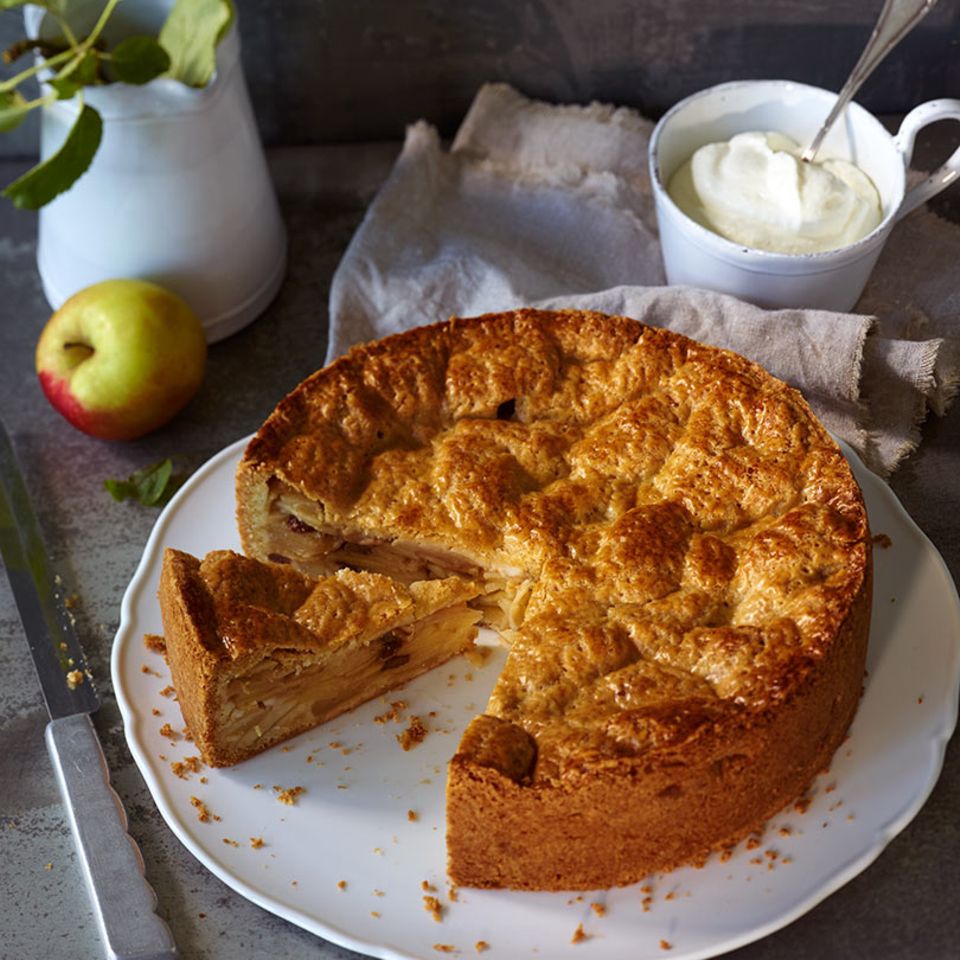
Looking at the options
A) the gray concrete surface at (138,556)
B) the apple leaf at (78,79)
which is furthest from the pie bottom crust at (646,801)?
the apple leaf at (78,79)

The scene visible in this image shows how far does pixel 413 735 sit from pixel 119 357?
1345 mm

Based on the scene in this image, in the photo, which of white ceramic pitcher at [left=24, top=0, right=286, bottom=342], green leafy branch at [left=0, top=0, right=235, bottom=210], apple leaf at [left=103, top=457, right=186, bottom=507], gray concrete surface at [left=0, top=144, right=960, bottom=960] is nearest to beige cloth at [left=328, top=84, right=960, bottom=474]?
gray concrete surface at [left=0, top=144, right=960, bottom=960]

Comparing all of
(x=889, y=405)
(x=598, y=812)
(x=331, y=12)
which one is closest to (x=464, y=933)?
(x=598, y=812)

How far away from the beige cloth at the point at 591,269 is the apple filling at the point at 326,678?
1.08 m

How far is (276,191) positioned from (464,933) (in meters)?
2.71

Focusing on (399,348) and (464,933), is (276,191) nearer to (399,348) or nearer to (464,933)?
(399,348)

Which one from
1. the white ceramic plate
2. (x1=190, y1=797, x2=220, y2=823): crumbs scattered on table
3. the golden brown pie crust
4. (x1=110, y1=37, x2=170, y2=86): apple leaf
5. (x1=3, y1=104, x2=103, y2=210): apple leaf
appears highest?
(x1=110, y1=37, x2=170, y2=86): apple leaf

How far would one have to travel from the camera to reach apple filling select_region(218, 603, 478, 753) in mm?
2926

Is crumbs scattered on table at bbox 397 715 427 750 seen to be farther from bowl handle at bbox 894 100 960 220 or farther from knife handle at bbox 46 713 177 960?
bowl handle at bbox 894 100 960 220

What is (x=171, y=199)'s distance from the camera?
12.0 ft

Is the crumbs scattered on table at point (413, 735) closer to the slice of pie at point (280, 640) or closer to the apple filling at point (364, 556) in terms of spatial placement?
the slice of pie at point (280, 640)

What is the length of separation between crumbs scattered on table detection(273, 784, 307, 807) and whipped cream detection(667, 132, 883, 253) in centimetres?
181

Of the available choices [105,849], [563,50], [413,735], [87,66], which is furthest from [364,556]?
[563,50]

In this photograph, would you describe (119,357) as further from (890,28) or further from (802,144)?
(890,28)
